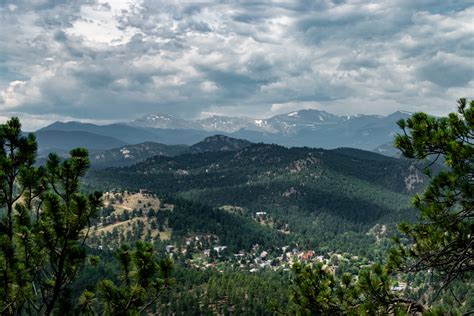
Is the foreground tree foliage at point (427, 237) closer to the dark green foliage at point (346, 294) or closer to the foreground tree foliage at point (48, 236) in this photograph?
the dark green foliage at point (346, 294)

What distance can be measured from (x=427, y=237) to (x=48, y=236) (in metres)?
14.1

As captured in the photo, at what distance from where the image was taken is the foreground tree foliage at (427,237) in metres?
15.0

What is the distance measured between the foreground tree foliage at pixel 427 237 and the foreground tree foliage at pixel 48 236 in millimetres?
6460

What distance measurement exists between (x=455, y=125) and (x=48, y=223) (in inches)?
562

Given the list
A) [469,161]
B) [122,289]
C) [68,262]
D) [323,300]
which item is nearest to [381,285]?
[323,300]

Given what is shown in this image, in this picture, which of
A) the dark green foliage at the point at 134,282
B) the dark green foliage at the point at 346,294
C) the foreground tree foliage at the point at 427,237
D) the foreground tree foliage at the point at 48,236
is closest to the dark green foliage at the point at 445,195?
the foreground tree foliage at the point at 427,237

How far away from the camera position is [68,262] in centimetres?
1557

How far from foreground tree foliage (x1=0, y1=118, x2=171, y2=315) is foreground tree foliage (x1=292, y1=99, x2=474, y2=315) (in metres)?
6.46

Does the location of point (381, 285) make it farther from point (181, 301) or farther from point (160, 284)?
point (181, 301)

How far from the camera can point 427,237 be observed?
56.7 feet

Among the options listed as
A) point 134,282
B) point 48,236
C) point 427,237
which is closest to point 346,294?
point 427,237

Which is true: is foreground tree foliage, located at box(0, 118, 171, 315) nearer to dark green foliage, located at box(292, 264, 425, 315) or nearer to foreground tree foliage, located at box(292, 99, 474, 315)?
dark green foliage, located at box(292, 264, 425, 315)

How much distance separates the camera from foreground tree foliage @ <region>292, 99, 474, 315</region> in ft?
49.3

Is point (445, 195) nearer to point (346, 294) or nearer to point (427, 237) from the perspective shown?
point (427, 237)
